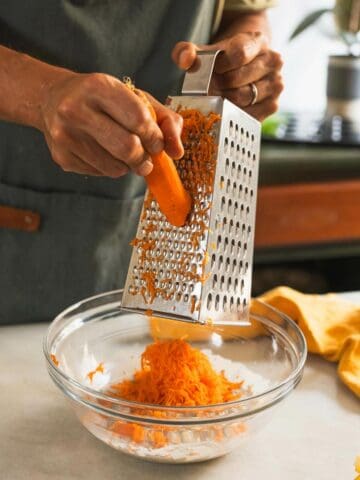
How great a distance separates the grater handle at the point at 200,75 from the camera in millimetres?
1013

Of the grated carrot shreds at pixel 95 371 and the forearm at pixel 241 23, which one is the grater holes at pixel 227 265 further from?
the forearm at pixel 241 23

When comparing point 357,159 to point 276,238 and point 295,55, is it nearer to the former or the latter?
point 276,238

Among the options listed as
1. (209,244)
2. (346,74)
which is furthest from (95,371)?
(346,74)

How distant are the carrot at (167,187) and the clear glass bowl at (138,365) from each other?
0.21 meters

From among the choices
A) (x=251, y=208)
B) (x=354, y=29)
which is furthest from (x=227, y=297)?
(x=354, y=29)

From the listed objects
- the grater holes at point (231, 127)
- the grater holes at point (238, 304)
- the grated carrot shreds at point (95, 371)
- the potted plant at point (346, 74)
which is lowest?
the grated carrot shreds at point (95, 371)

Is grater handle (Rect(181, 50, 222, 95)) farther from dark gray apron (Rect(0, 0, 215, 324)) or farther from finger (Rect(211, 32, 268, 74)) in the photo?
dark gray apron (Rect(0, 0, 215, 324))

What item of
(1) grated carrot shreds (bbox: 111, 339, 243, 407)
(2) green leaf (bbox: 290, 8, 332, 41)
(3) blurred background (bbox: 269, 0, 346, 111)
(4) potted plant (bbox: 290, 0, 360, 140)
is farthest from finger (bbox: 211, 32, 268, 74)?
(3) blurred background (bbox: 269, 0, 346, 111)

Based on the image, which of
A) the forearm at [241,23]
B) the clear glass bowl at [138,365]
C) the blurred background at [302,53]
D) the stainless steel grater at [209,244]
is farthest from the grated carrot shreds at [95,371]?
the blurred background at [302,53]

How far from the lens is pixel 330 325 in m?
1.30

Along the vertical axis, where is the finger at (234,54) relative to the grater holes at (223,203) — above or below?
above

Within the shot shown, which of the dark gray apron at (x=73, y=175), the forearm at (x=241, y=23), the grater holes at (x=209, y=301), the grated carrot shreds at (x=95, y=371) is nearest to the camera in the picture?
the grater holes at (x=209, y=301)

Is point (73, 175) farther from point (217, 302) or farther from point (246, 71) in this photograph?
point (217, 302)

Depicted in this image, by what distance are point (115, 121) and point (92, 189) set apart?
0.63m
